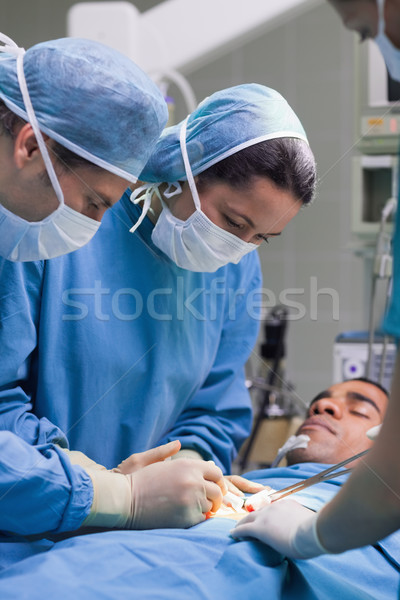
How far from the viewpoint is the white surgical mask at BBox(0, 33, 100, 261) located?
3.47 ft

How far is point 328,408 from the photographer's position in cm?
199

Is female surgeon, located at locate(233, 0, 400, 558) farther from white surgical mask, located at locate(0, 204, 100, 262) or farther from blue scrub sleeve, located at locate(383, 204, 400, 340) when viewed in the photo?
white surgical mask, located at locate(0, 204, 100, 262)

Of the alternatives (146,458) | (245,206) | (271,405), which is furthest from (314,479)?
(271,405)

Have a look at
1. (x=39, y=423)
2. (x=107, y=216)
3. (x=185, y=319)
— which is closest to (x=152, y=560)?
(x=39, y=423)

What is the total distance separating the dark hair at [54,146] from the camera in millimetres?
1057

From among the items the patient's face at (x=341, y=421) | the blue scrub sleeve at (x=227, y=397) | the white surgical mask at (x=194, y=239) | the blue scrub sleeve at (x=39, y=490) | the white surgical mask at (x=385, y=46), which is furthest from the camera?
the patient's face at (x=341, y=421)

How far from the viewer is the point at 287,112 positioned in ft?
4.42

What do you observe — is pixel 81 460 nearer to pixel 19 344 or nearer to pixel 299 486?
pixel 19 344

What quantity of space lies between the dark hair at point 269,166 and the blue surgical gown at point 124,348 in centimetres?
23

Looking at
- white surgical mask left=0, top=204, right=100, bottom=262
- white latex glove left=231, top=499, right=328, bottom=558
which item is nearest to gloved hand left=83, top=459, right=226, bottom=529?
white latex glove left=231, top=499, right=328, bottom=558

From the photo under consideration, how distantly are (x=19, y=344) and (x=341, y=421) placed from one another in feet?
3.60

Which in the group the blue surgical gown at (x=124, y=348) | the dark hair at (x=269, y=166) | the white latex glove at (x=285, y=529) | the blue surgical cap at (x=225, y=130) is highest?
the blue surgical cap at (x=225, y=130)

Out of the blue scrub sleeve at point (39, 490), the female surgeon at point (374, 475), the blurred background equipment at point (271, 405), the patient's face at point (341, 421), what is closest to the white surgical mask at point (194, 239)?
the blue scrub sleeve at point (39, 490)

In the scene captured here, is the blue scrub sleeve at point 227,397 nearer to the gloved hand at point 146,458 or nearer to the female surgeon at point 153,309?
the female surgeon at point 153,309
